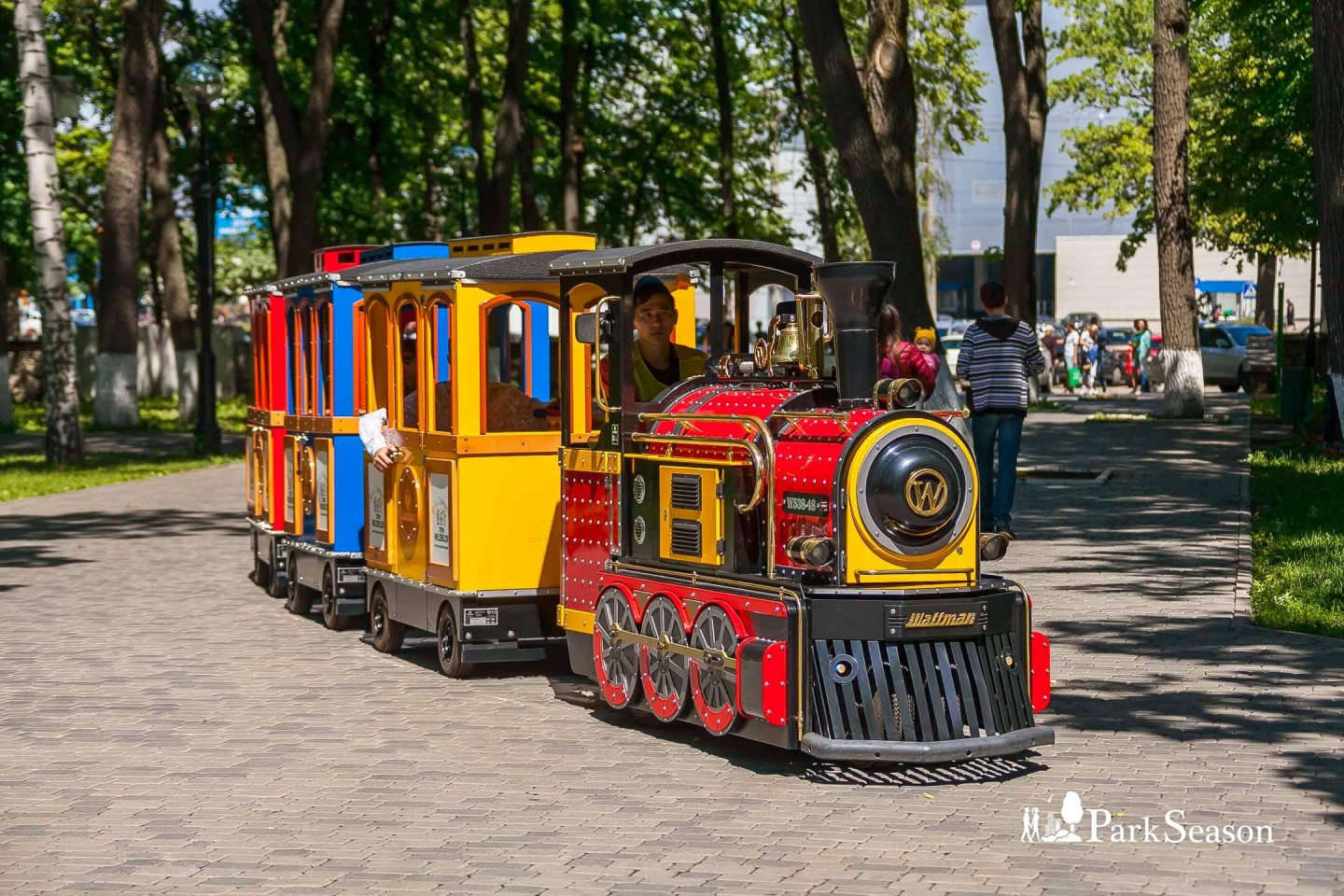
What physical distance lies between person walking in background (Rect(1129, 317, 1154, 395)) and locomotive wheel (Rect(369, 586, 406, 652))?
4231cm

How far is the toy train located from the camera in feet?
29.5

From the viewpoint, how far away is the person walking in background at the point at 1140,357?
54.2 metres

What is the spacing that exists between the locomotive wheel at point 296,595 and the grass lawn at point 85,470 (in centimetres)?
1143

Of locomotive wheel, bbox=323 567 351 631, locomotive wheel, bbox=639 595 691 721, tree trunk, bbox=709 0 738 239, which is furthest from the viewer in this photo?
tree trunk, bbox=709 0 738 239

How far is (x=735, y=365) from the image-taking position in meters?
10.6

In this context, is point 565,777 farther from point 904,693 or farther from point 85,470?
point 85,470

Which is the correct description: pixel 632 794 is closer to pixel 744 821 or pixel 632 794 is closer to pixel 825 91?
pixel 744 821

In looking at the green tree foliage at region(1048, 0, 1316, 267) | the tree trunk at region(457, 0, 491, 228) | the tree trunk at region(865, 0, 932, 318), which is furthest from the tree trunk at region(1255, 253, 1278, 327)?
the tree trunk at region(865, 0, 932, 318)

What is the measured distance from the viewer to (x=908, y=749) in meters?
8.70

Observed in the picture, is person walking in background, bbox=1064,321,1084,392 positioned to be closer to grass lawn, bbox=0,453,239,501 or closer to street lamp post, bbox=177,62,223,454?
grass lawn, bbox=0,453,239,501

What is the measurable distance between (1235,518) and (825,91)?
595 centimetres

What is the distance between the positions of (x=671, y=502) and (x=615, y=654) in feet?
3.12

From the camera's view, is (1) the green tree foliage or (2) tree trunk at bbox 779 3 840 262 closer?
(1) the green tree foliage

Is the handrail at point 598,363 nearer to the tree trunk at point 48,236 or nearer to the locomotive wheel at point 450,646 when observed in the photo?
the locomotive wheel at point 450,646
